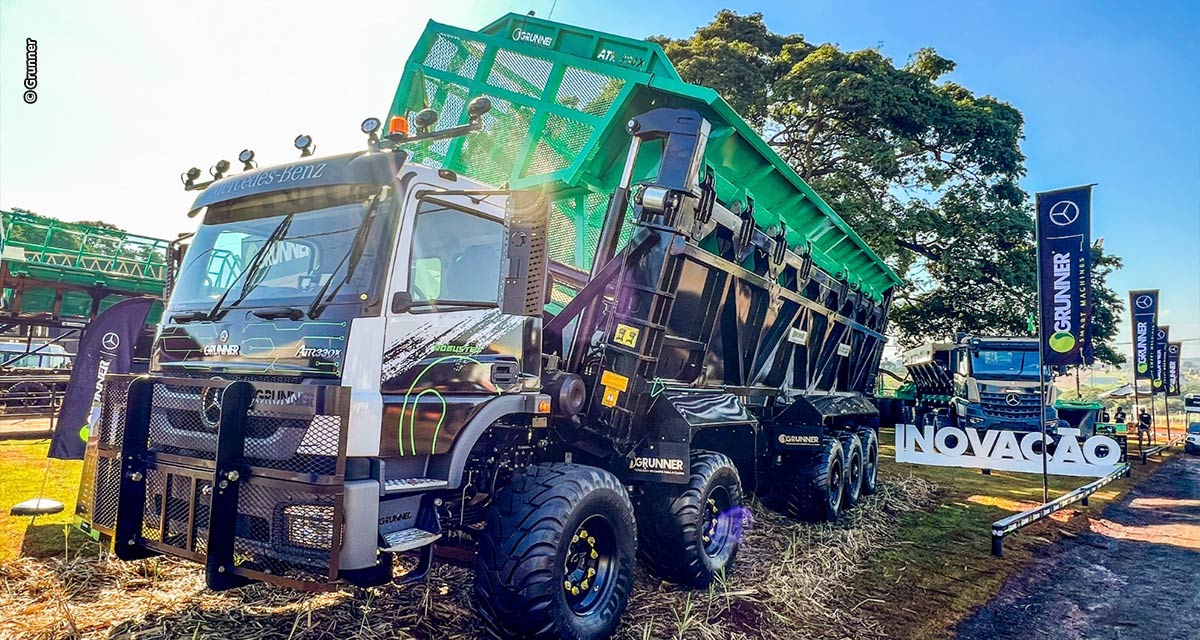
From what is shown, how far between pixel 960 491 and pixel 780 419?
546 centimetres

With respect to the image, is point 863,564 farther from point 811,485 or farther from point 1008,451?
point 1008,451

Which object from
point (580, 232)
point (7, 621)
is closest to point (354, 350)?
point (580, 232)

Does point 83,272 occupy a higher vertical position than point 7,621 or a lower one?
higher

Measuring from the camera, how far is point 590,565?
13.5ft

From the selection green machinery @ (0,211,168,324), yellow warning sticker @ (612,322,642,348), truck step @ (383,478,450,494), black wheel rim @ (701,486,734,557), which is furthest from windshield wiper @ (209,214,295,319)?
green machinery @ (0,211,168,324)

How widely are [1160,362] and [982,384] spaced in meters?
A: 10.4

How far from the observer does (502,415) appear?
389 cm

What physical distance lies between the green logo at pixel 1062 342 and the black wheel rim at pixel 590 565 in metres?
7.75

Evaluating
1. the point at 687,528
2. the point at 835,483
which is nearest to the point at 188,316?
the point at 687,528

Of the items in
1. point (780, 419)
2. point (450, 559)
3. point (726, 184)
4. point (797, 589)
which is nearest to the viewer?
point (450, 559)

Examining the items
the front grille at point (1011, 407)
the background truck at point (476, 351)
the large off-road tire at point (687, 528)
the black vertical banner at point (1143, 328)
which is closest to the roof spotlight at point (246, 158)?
the background truck at point (476, 351)

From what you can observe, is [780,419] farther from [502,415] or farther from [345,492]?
[345,492]

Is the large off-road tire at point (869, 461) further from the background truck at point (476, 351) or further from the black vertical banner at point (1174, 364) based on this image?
the black vertical banner at point (1174, 364)

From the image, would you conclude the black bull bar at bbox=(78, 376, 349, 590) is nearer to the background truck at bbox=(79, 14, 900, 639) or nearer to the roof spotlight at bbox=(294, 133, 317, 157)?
the background truck at bbox=(79, 14, 900, 639)
